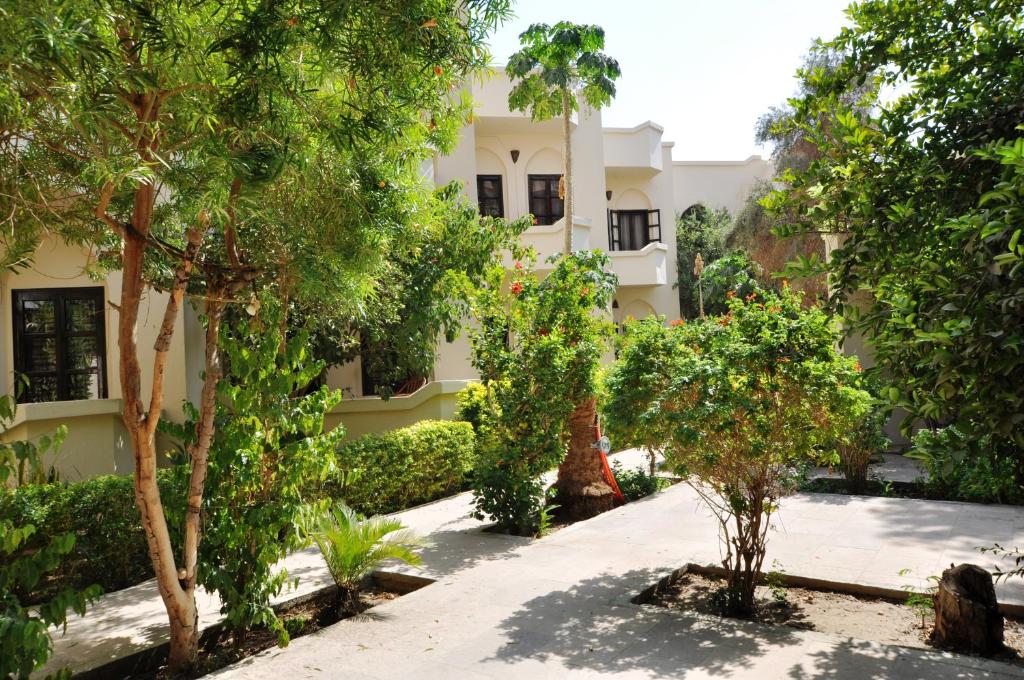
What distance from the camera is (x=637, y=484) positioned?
1160cm

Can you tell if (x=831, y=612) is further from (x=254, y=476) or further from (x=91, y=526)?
(x=91, y=526)

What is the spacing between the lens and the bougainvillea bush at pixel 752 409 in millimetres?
6164

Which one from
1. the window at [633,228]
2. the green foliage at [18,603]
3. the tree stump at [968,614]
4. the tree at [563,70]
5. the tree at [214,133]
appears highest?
the tree at [563,70]

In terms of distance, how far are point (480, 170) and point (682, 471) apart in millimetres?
16700

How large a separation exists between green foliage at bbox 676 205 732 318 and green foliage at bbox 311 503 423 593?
23.9 meters

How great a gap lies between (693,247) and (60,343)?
75.4 ft

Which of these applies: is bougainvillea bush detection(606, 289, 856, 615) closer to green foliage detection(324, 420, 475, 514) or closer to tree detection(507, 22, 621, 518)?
tree detection(507, 22, 621, 518)

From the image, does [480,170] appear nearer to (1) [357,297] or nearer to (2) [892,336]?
(1) [357,297]

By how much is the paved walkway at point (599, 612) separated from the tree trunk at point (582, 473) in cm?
61

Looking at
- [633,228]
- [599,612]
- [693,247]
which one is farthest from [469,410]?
[693,247]

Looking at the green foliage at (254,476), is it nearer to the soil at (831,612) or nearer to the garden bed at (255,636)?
the garden bed at (255,636)

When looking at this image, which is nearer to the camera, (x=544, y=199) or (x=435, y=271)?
(x=435, y=271)

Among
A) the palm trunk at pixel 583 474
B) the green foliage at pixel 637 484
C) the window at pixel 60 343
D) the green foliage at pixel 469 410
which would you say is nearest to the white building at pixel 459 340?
Answer: the window at pixel 60 343

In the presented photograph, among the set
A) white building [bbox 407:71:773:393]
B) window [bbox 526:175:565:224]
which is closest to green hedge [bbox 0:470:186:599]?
white building [bbox 407:71:773:393]
